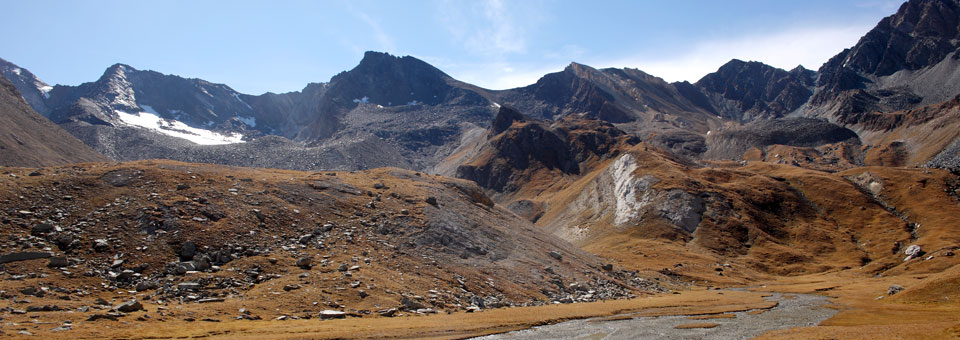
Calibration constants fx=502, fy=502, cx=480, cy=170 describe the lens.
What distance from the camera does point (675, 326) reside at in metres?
46.3

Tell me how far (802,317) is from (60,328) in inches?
2480

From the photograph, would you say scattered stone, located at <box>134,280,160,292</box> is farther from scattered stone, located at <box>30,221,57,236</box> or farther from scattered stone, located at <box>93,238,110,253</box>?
scattered stone, located at <box>30,221,57,236</box>

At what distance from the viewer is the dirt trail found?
4153 centimetres

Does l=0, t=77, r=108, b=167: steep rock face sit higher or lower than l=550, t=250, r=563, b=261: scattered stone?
higher

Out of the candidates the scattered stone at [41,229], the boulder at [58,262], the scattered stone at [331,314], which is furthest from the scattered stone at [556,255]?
the scattered stone at [41,229]

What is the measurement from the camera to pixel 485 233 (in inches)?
3169

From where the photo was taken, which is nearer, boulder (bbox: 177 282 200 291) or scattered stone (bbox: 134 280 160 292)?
scattered stone (bbox: 134 280 160 292)

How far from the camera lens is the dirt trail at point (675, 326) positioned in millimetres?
41531

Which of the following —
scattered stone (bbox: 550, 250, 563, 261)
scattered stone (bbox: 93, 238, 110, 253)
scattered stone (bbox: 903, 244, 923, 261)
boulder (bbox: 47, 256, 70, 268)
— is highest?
scattered stone (bbox: 93, 238, 110, 253)

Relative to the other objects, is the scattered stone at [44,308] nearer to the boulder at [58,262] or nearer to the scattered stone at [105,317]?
the scattered stone at [105,317]

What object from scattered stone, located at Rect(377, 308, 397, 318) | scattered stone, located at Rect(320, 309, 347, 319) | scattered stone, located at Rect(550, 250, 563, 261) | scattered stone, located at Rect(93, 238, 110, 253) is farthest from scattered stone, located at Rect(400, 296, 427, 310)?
scattered stone, located at Rect(550, 250, 563, 261)

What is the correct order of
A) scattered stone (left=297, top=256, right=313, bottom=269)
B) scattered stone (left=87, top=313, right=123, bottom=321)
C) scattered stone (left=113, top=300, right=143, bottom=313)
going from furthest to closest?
1. scattered stone (left=297, top=256, right=313, bottom=269)
2. scattered stone (left=113, top=300, right=143, bottom=313)
3. scattered stone (left=87, top=313, right=123, bottom=321)

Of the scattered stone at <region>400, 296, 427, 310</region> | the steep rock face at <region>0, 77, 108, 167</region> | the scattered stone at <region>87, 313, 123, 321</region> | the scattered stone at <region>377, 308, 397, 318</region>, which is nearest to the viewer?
the scattered stone at <region>87, 313, 123, 321</region>

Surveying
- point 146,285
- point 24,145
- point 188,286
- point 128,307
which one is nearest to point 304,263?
point 188,286
